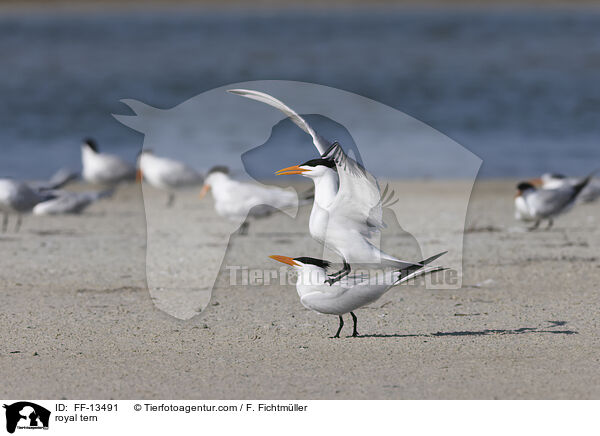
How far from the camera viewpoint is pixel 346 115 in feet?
58.7

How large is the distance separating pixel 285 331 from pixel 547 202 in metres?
3.59

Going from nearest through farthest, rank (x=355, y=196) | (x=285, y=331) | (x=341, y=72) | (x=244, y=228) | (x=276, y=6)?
(x=355, y=196)
(x=285, y=331)
(x=244, y=228)
(x=341, y=72)
(x=276, y=6)

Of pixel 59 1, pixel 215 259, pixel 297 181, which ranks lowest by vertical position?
pixel 215 259

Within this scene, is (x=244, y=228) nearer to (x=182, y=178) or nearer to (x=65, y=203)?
(x=182, y=178)

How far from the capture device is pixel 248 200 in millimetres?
7348

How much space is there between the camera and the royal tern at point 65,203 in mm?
8406

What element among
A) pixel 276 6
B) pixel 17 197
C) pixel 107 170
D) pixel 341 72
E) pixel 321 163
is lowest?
pixel 321 163

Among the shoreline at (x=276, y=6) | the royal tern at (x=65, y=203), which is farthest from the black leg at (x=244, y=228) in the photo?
the shoreline at (x=276, y=6)

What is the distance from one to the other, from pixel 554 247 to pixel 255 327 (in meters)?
3.11

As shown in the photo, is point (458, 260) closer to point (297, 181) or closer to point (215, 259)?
point (215, 259)

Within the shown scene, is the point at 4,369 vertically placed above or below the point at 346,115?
below

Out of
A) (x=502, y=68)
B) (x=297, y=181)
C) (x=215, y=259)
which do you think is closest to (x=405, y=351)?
(x=215, y=259)

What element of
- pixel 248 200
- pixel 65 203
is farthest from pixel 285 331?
pixel 65 203
